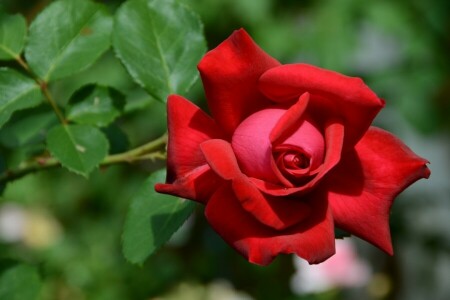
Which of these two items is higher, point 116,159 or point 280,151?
point 280,151

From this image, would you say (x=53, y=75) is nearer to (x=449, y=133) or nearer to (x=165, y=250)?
(x=165, y=250)

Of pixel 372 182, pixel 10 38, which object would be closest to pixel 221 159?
pixel 372 182

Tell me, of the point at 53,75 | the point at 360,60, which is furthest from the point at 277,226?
the point at 360,60

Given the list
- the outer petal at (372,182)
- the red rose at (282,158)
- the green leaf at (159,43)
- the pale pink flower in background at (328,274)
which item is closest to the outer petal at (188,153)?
the red rose at (282,158)

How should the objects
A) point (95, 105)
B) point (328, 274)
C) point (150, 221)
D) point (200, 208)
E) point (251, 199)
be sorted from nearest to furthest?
point (251, 199) → point (150, 221) → point (95, 105) → point (328, 274) → point (200, 208)

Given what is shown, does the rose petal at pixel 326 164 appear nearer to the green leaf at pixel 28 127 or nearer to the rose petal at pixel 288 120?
the rose petal at pixel 288 120

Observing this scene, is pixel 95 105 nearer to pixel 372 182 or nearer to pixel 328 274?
pixel 372 182

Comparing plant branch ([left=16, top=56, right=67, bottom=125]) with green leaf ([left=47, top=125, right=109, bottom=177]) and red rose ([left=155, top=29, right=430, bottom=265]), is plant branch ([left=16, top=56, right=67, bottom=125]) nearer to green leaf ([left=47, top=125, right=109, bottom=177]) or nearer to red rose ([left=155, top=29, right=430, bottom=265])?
green leaf ([left=47, top=125, right=109, bottom=177])
